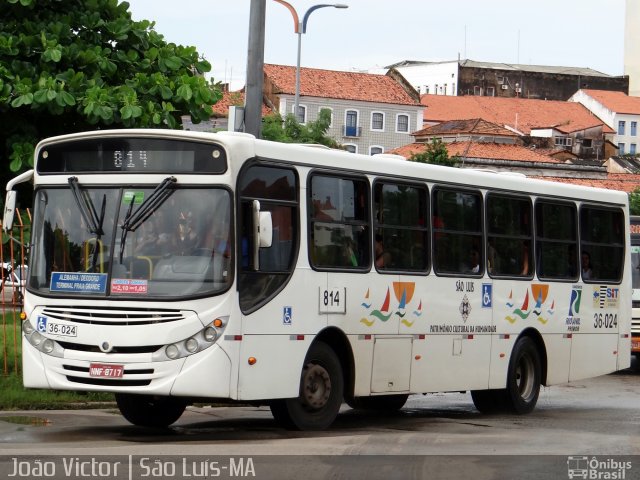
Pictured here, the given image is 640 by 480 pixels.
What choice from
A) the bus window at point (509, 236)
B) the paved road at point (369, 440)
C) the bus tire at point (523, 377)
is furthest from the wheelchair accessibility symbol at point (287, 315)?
the bus tire at point (523, 377)

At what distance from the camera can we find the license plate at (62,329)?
13.2 metres

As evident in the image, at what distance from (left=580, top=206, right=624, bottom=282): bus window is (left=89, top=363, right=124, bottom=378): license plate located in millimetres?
8580

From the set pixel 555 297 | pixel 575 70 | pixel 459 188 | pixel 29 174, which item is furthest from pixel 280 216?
pixel 575 70

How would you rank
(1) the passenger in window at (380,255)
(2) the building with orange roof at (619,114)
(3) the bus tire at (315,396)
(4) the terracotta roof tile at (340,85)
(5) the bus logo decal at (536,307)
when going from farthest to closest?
(2) the building with orange roof at (619,114)
(4) the terracotta roof tile at (340,85)
(5) the bus logo decal at (536,307)
(1) the passenger in window at (380,255)
(3) the bus tire at (315,396)

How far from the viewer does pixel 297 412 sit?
45.9ft

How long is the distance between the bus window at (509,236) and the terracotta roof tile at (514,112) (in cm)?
11741

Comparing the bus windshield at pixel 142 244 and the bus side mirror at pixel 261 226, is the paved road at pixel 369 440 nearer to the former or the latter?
the bus windshield at pixel 142 244

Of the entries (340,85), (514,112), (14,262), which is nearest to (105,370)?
(14,262)

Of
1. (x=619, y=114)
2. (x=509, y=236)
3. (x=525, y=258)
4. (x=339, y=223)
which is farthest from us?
(x=619, y=114)

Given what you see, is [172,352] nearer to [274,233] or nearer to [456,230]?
[274,233]

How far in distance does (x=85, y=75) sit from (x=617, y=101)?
441ft

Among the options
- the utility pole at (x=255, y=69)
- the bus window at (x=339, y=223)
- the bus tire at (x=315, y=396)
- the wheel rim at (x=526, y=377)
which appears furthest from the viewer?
the wheel rim at (x=526, y=377)

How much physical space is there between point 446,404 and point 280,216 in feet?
24.0

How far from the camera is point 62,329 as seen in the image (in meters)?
13.3
